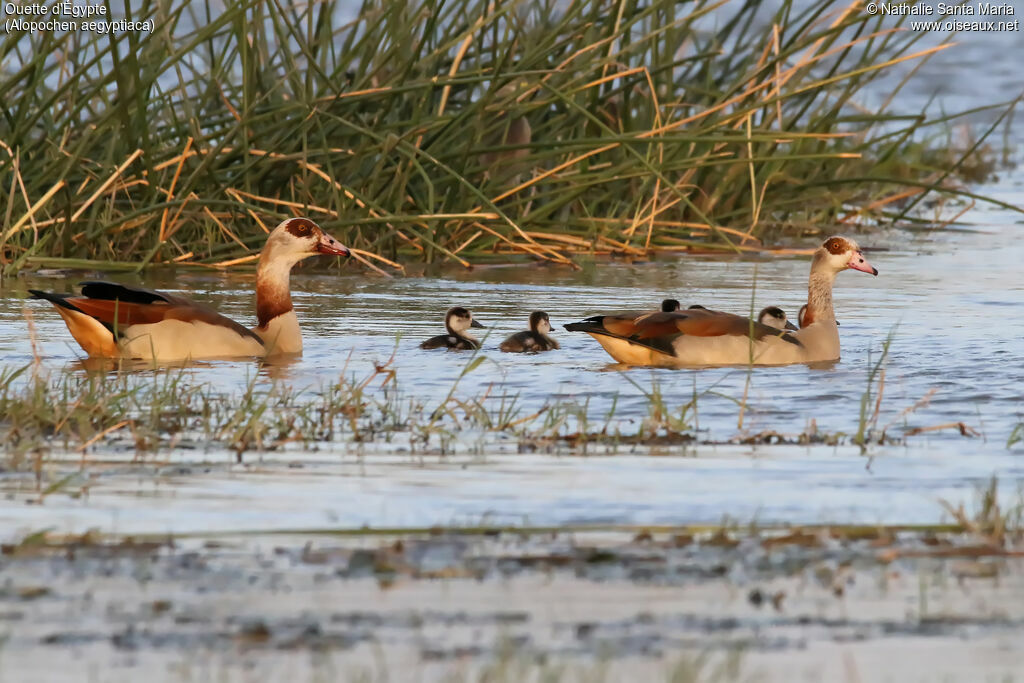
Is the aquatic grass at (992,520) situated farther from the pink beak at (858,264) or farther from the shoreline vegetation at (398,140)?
the shoreline vegetation at (398,140)

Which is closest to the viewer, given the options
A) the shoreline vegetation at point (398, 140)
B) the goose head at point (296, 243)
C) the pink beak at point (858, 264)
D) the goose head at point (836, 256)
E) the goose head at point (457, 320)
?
the goose head at point (457, 320)

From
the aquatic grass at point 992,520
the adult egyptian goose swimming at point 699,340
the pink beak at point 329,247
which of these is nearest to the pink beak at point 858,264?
the adult egyptian goose swimming at point 699,340

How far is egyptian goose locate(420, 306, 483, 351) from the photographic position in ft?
32.4

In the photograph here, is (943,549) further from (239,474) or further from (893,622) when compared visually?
(239,474)

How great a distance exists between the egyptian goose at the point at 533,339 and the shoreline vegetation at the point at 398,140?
6.71 feet

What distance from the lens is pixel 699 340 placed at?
9.69 meters

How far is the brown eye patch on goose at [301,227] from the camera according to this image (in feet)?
35.4

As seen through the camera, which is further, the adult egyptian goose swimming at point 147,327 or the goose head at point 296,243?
the goose head at point 296,243

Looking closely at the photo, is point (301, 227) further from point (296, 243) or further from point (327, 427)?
point (327, 427)

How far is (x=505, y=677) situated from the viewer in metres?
3.99

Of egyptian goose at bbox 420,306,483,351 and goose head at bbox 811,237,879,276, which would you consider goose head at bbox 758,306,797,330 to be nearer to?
goose head at bbox 811,237,879,276

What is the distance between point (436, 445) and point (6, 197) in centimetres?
629

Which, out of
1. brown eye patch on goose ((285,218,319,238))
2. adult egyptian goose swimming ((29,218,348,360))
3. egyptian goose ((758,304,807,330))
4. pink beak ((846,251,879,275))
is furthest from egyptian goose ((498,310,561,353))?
pink beak ((846,251,879,275))

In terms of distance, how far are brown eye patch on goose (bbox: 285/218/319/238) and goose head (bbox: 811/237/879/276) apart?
2.66 meters
